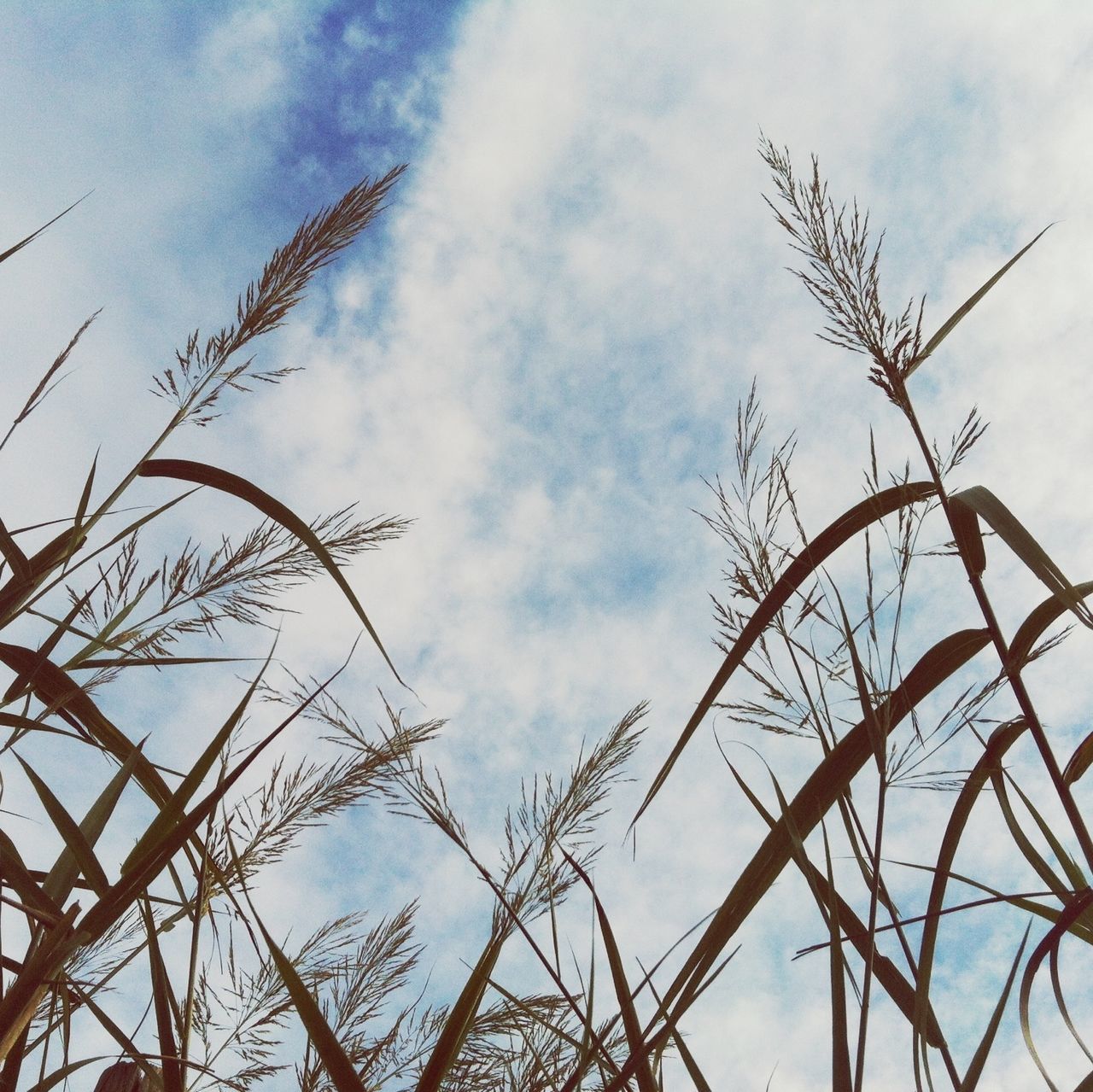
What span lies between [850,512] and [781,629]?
130 mm

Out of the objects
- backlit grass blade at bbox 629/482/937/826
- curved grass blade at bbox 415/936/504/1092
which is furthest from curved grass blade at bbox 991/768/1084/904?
curved grass blade at bbox 415/936/504/1092

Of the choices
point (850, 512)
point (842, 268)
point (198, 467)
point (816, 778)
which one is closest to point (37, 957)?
point (198, 467)

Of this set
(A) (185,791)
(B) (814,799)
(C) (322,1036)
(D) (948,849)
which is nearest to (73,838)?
(A) (185,791)

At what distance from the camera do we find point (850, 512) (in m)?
0.84

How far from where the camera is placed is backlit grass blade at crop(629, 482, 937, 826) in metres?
0.77

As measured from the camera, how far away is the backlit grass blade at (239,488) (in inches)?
33.5

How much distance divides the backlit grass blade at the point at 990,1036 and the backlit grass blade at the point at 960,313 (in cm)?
54

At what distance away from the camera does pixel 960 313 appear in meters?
0.87

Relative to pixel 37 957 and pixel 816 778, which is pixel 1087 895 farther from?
→ pixel 37 957

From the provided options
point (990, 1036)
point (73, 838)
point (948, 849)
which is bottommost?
point (990, 1036)

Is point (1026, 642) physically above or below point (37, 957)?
above

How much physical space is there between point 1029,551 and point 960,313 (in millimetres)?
290

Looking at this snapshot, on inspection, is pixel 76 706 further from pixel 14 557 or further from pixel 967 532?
pixel 967 532

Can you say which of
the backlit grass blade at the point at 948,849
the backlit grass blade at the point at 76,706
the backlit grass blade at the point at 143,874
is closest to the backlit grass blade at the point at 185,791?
the backlit grass blade at the point at 143,874
